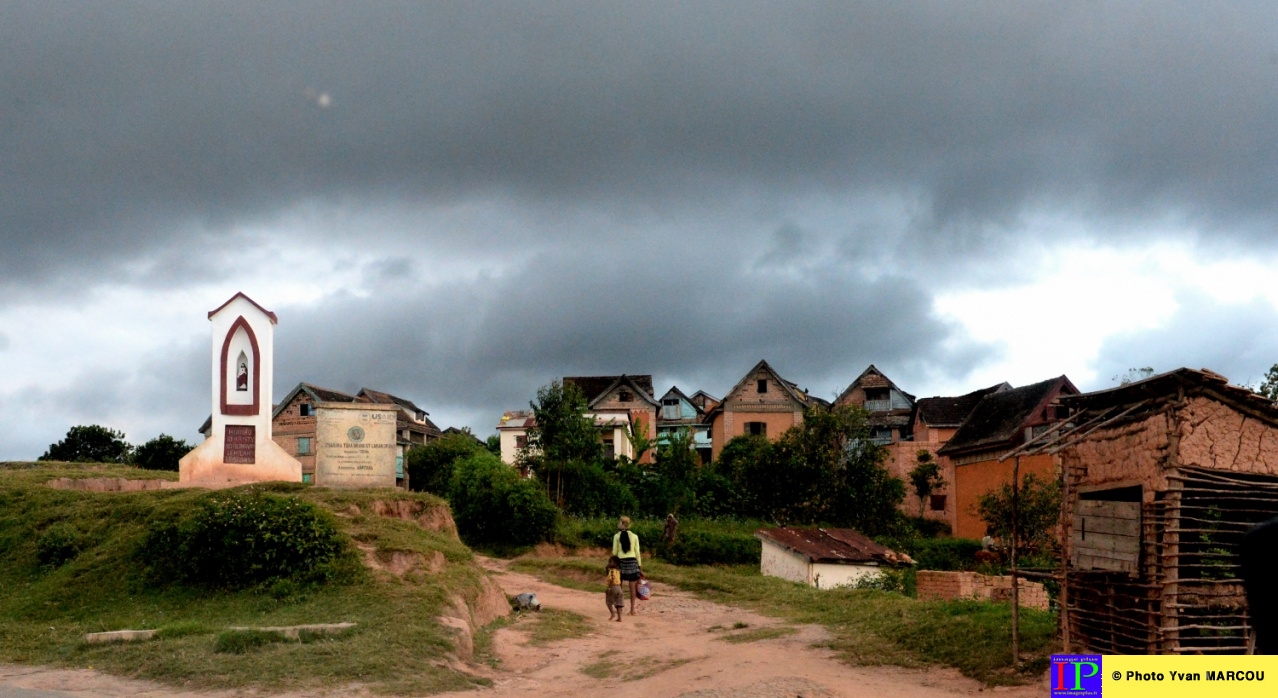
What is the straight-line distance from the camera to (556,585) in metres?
28.0

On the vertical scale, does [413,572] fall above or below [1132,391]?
below

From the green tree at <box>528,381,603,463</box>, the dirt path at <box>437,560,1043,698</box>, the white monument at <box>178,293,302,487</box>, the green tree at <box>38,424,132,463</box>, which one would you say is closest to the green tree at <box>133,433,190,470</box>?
the green tree at <box>38,424,132,463</box>

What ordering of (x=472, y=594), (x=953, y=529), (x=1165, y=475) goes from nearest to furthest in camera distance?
(x=1165, y=475), (x=472, y=594), (x=953, y=529)

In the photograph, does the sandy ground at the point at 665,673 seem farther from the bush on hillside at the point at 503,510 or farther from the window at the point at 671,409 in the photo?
the window at the point at 671,409

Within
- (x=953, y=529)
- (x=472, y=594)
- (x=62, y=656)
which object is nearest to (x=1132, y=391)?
(x=472, y=594)

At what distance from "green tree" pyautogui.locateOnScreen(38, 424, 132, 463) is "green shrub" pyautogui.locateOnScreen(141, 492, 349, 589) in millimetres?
34310

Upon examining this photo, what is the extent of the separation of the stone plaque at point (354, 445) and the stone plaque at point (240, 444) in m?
2.52

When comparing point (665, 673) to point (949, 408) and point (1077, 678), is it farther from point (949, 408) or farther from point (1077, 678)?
point (949, 408)

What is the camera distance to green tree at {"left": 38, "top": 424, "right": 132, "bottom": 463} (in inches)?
1953

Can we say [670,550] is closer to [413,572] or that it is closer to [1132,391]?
[413,572]

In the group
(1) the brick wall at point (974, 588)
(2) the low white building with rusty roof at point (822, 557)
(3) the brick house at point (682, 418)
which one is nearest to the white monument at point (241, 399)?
(2) the low white building with rusty roof at point (822, 557)

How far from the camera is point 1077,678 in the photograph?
26.3ft

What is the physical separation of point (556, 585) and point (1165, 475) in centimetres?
1853

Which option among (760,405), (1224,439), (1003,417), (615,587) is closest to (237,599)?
(615,587)
